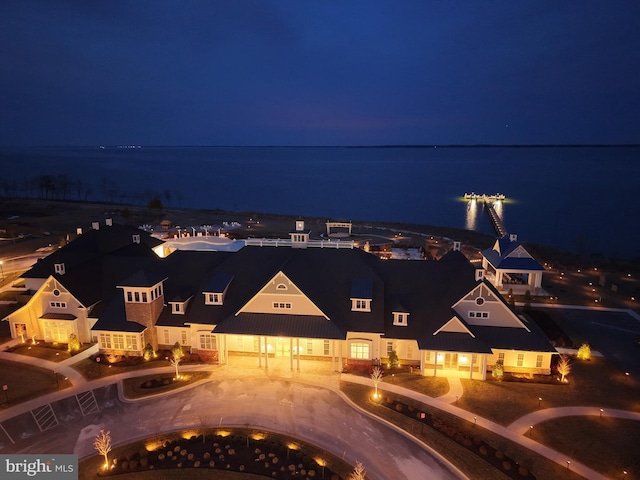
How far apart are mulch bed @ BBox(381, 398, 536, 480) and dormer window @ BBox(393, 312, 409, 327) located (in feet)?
22.7

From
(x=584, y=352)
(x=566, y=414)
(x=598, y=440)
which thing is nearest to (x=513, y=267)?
(x=584, y=352)

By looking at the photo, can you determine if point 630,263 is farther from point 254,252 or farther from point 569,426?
point 254,252

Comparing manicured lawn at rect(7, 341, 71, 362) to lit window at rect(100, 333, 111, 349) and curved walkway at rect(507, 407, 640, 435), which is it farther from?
curved walkway at rect(507, 407, 640, 435)

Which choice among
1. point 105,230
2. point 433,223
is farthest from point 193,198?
point 105,230

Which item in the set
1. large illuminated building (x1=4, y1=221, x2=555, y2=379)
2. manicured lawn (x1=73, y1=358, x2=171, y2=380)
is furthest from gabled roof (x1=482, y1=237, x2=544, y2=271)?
manicured lawn (x1=73, y1=358, x2=171, y2=380)

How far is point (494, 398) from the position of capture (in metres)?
29.9

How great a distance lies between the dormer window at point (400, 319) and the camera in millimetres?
34625

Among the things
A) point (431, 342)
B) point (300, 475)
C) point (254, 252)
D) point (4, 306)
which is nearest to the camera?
point (300, 475)

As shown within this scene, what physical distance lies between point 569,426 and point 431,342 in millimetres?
10006

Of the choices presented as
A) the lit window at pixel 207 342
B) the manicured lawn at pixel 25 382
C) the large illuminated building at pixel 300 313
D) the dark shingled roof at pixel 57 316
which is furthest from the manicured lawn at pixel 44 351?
the lit window at pixel 207 342

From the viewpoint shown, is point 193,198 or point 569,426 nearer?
point 569,426

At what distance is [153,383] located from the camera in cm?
3155

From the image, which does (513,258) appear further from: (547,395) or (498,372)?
(547,395)
